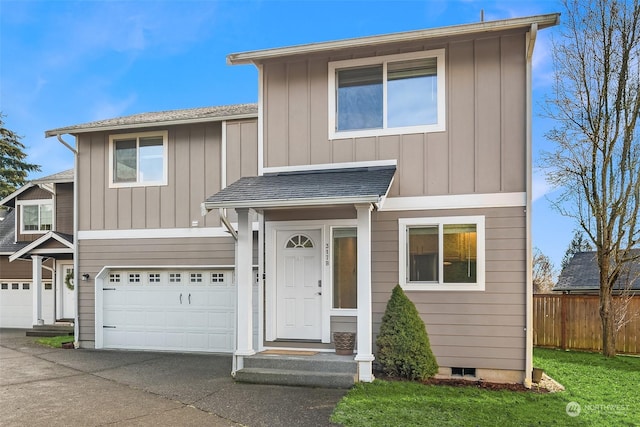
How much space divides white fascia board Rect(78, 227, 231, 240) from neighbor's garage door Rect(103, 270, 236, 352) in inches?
31.6

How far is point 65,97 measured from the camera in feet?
83.0

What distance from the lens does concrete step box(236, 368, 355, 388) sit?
6.32 metres

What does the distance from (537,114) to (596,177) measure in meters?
1.92

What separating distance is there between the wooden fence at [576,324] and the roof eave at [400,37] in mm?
6667

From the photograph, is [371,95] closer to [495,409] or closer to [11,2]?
[495,409]

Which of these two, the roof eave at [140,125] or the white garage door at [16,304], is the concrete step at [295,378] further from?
the white garage door at [16,304]

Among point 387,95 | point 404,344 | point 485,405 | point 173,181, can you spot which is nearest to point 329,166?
point 387,95

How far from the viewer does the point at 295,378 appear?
6488 mm

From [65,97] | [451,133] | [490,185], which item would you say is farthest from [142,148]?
[65,97]

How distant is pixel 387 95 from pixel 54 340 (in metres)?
9.89

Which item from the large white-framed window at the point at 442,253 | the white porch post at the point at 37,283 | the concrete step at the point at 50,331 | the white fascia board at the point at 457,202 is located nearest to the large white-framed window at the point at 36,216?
the white porch post at the point at 37,283

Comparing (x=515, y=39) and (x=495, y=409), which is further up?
(x=515, y=39)

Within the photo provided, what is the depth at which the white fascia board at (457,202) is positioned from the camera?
6906 millimetres

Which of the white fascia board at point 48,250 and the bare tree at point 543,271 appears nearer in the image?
the white fascia board at point 48,250
